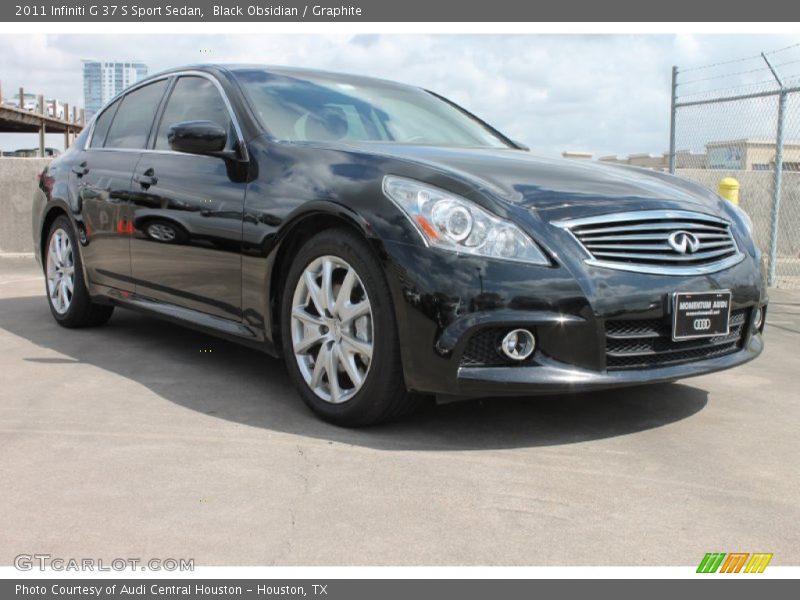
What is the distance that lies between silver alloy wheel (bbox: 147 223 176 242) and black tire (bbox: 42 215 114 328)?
113cm

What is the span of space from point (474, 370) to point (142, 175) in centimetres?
254

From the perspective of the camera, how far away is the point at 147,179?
4977mm

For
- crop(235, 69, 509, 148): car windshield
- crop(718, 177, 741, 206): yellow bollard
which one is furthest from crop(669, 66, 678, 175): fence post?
crop(235, 69, 509, 148): car windshield

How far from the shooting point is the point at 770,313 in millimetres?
7328

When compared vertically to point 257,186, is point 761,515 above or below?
below

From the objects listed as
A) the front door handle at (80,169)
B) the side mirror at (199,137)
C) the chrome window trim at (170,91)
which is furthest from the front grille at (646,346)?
the front door handle at (80,169)

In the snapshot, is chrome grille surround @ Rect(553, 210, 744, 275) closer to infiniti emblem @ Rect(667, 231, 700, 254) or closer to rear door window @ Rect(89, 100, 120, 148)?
infiniti emblem @ Rect(667, 231, 700, 254)

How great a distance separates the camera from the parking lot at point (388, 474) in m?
2.64

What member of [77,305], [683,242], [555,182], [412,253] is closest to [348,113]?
[555,182]

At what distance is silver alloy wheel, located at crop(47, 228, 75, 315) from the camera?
609cm

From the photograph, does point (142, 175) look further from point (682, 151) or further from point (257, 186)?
point (682, 151)

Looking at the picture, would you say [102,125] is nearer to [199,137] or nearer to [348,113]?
[199,137]

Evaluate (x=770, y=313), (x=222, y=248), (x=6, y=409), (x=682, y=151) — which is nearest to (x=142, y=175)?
(x=222, y=248)

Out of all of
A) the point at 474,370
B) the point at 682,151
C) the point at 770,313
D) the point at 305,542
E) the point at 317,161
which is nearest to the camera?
the point at 305,542
